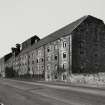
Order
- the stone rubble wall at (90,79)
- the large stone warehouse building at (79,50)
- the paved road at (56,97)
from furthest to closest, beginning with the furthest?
the large stone warehouse building at (79,50), the stone rubble wall at (90,79), the paved road at (56,97)

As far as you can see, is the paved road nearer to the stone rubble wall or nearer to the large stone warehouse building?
the stone rubble wall

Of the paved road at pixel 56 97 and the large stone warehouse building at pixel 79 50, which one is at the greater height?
the large stone warehouse building at pixel 79 50

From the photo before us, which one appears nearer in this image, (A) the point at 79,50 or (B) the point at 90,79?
(B) the point at 90,79

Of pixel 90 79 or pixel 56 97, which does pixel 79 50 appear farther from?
pixel 56 97

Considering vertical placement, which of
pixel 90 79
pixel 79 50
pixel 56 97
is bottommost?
pixel 56 97

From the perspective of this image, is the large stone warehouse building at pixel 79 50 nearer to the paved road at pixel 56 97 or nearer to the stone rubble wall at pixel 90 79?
the stone rubble wall at pixel 90 79

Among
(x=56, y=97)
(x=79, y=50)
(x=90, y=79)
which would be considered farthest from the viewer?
(x=79, y=50)

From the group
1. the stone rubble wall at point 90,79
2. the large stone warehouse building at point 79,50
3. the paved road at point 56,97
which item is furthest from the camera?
the large stone warehouse building at point 79,50

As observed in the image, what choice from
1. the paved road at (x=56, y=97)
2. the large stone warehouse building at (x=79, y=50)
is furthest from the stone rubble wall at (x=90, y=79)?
the paved road at (x=56, y=97)

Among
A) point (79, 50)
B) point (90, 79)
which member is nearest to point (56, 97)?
point (90, 79)

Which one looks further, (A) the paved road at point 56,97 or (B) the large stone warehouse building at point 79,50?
(B) the large stone warehouse building at point 79,50

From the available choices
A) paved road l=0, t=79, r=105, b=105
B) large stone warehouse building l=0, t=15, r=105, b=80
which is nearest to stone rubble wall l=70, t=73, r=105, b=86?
large stone warehouse building l=0, t=15, r=105, b=80

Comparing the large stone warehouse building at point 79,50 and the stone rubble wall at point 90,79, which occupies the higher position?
the large stone warehouse building at point 79,50

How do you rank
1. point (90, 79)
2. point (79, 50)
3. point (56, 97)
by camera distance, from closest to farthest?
point (56, 97)
point (90, 79)
point (79, 50)
